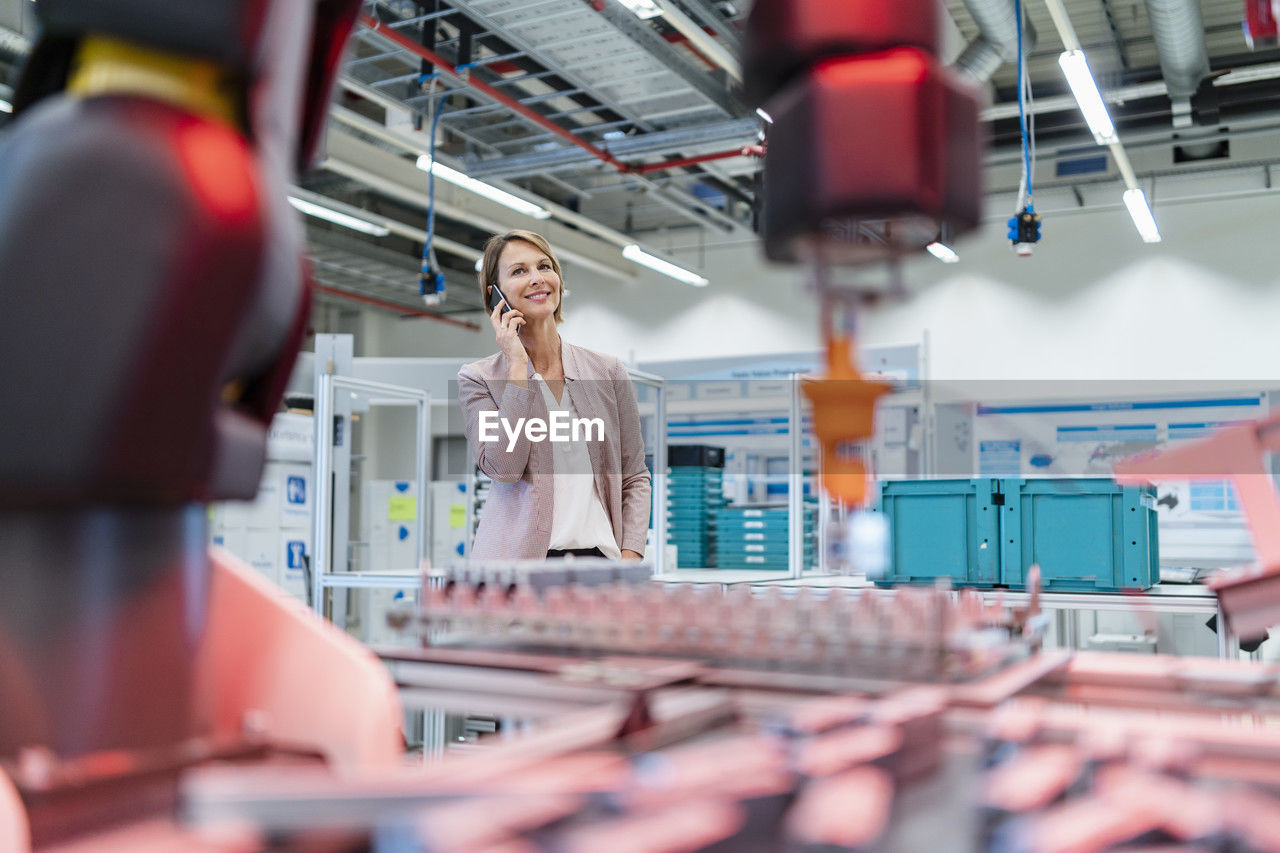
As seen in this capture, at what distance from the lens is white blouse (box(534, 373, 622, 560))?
6.82 feet

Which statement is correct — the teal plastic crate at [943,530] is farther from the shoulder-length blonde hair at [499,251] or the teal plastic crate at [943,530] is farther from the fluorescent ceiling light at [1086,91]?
the fluorescent ceiling light at [1086,91]

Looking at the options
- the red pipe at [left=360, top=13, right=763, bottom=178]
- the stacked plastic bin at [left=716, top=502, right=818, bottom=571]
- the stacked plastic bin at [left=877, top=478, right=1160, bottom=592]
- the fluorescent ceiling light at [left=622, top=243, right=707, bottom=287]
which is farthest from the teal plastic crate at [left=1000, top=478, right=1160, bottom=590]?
the fluorescent ceiling light at [left=622, top=243, right=707, bottom=287]

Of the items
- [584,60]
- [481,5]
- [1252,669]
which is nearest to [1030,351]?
Answer: [584,60]

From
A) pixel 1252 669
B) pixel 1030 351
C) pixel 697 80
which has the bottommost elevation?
pixel 1252 669

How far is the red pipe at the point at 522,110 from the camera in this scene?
219 inches

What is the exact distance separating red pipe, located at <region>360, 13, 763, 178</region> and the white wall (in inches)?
33.2

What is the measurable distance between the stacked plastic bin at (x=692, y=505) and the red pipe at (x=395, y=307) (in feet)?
19.3

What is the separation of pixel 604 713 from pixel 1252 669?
51cm

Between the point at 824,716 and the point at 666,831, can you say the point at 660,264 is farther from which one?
the point at 666,831

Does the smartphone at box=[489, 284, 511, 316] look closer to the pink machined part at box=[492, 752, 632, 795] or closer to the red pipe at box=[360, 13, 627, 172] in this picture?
the pink machined part at box=[492, 752, 632, 795]

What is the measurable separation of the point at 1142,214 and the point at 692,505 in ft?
13.4

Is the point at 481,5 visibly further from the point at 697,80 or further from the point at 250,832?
the point at 250,832

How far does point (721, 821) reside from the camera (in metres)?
0.40

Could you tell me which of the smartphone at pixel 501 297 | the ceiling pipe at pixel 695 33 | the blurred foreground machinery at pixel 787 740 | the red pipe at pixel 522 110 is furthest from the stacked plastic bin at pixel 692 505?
the blurred foreground machinery at pixel 787 740
